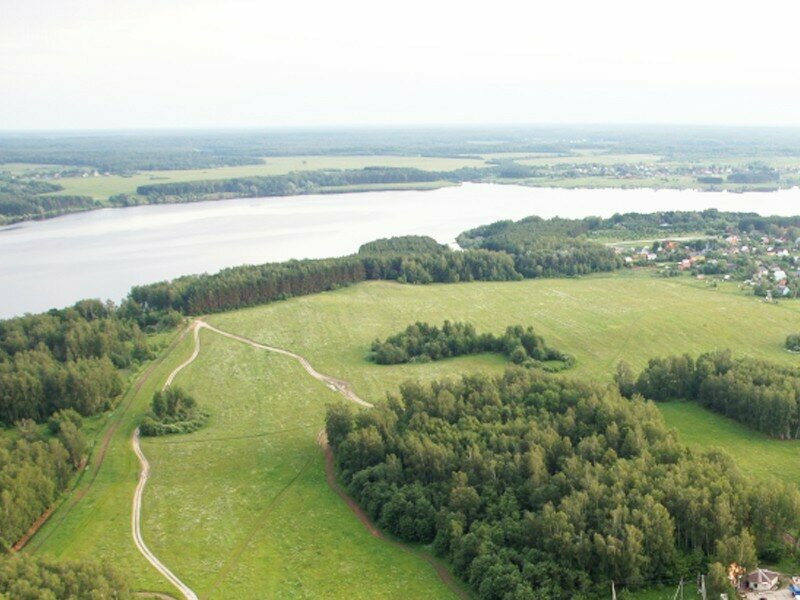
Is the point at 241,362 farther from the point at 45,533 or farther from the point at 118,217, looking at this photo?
the point at 118,217

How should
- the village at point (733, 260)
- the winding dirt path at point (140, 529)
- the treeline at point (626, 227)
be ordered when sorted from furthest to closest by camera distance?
1. the treeline at point (626, 227)
2. the village at point (733, 260)
3. the winding dirt path at point (140, 529)

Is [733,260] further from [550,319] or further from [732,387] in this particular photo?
[732,387]

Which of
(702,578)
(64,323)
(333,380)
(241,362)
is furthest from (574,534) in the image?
(64,323)

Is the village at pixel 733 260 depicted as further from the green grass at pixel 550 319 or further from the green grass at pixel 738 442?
the green grass at pixel 738 442

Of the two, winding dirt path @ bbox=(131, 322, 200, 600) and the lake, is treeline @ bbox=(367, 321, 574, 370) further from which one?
the lake

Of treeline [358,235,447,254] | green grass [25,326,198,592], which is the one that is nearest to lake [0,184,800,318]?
treeline [358,235,447,254]

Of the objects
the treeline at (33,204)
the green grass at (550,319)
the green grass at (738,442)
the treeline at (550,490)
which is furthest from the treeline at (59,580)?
the treeline at (33,204)

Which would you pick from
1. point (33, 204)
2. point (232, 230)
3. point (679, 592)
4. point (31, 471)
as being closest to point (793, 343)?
point (679, 592)
